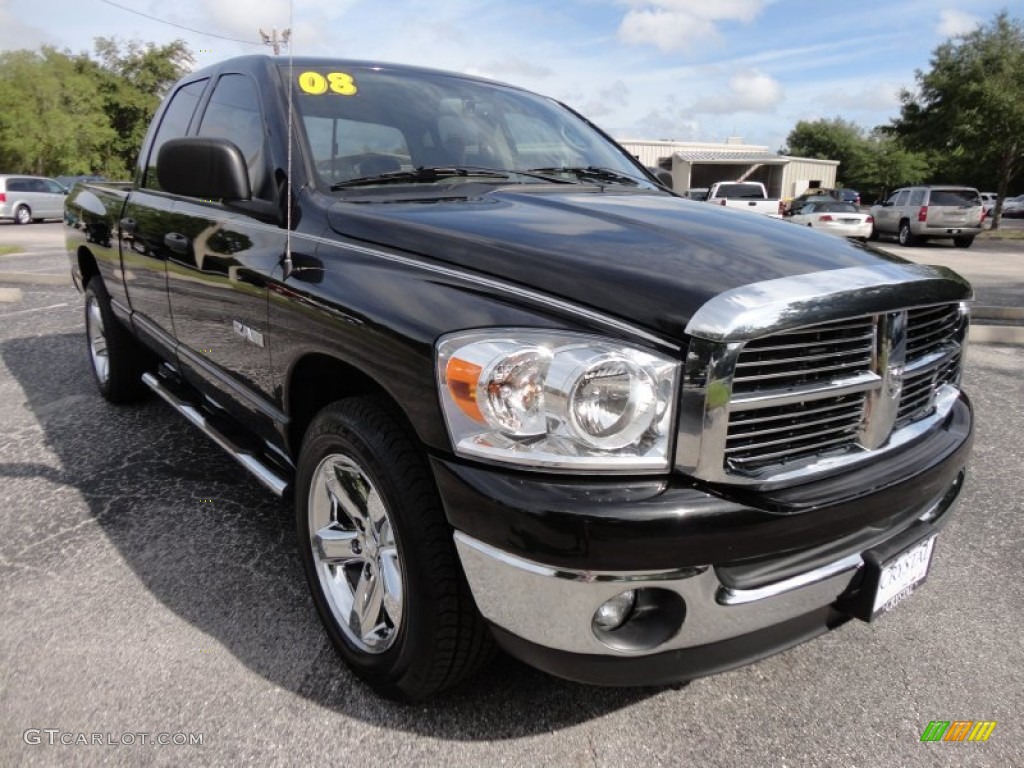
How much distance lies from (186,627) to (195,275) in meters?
1.36

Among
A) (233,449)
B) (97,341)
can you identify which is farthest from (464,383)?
(97,341)

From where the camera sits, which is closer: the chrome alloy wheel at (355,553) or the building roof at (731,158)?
the chrome alloy wheel at (355,553)

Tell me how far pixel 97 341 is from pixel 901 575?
4.77m

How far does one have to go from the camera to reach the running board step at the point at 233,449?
8.48ft

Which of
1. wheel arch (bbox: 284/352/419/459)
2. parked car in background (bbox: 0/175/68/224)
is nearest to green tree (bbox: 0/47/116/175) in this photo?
parked car in background (bbox: 0/175/68/224)

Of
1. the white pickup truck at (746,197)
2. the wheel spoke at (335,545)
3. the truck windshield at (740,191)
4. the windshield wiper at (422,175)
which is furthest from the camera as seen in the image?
the truck windshield at (740,191)

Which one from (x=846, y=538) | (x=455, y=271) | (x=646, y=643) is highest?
(x=455, y=271)

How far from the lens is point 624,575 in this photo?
158cm

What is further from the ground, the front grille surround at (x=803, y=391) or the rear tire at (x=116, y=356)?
the front grille surround at (x=803, y=391)

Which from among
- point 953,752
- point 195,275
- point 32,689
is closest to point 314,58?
point 195,275

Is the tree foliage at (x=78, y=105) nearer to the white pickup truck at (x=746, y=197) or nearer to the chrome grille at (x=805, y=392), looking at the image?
the white pickup truck at (x=746, y=197)

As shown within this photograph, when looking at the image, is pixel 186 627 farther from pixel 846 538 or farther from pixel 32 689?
pixel 846 538

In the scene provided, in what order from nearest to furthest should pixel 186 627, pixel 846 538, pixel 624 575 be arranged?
pixel 624 575
pixel 846 538
pixel 186 627

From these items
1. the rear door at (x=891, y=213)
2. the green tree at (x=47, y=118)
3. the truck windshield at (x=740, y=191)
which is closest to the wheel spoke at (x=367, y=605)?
the truck windshield at (x=740, y=191)
